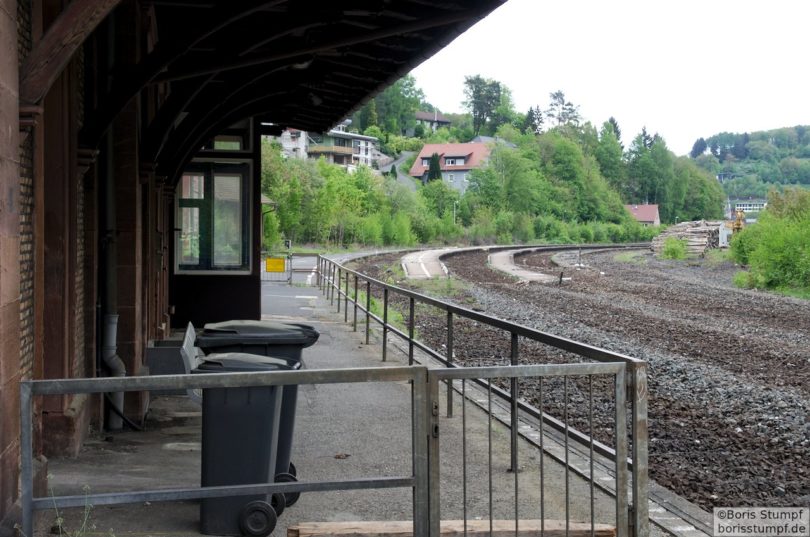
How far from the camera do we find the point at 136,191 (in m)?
9.08

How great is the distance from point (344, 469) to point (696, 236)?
6009 cm

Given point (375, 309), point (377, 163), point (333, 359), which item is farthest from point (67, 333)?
point (377, 163)

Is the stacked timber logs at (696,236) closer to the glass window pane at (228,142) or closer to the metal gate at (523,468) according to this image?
the glass window pane at (228,142)

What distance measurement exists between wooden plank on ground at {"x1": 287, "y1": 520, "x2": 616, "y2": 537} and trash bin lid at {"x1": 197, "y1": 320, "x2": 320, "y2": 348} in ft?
5.06

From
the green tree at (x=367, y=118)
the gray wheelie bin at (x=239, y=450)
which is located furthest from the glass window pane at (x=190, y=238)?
the green tree at (x=367, y=118)

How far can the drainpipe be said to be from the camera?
839 centimetres

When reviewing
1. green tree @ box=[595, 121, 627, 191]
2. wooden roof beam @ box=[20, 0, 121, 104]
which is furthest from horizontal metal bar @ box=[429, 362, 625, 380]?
green tree @ box=[595, 121, 627, 191]

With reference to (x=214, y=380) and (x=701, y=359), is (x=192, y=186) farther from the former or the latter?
(x=214, y=380)

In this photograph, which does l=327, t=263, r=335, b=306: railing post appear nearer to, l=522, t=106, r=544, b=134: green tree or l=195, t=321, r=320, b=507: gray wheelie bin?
l=195, t=321, r=320, b=507: gray wheelie bin

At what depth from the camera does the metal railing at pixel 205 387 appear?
397 centimetres

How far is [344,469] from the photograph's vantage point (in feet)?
23.6

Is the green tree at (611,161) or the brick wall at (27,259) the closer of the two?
the brick wall at (27,259)

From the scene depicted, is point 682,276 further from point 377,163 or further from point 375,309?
point 377,163

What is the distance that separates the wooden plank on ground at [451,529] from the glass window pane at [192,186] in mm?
11036
